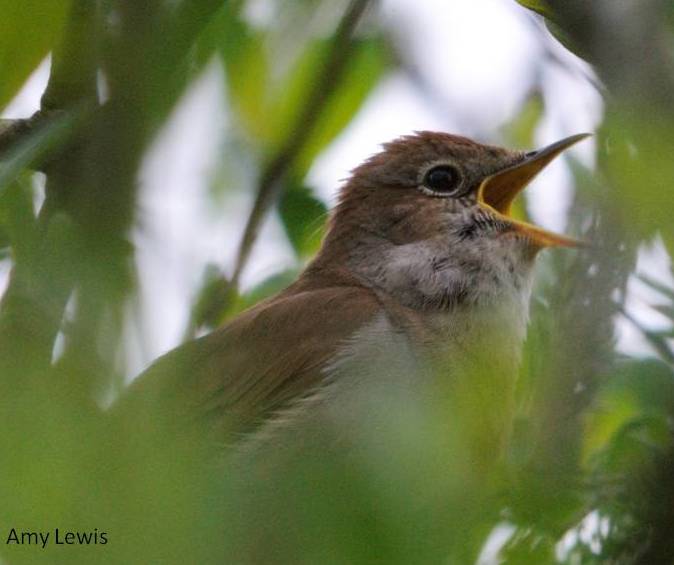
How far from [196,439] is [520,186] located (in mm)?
3782

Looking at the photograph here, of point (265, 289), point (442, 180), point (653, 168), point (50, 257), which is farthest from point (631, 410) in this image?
point (50, 257)

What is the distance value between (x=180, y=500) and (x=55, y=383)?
0.23 m

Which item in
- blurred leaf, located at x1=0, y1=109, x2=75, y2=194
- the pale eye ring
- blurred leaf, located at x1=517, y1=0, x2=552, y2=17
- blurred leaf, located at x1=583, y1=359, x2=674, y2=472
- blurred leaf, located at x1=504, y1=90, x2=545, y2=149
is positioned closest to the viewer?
blurred leaf, located at x1=0, y1=109, x2=75, y2=194

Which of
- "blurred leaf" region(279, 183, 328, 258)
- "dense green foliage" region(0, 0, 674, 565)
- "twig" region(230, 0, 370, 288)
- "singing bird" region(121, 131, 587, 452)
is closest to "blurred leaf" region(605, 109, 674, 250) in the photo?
"dense green foliage" region(0, 0, 674, 565)

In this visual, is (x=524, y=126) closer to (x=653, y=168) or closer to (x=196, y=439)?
(x=653, y=168)

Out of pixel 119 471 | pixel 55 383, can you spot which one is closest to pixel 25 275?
pixel 55 383

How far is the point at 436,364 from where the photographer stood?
4.40m

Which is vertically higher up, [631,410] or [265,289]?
[265,289]

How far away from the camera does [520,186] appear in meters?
5.43

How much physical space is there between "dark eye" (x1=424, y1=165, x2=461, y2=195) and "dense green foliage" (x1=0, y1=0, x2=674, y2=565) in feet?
7.39

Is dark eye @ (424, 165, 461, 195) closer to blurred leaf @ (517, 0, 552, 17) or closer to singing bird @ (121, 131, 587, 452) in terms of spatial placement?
singing bird @ (121, 131, 587, 452)

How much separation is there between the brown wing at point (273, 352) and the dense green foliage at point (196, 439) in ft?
3.66

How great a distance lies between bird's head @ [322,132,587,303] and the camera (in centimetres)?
495

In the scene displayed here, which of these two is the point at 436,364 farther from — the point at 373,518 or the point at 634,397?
the point at 373,518
